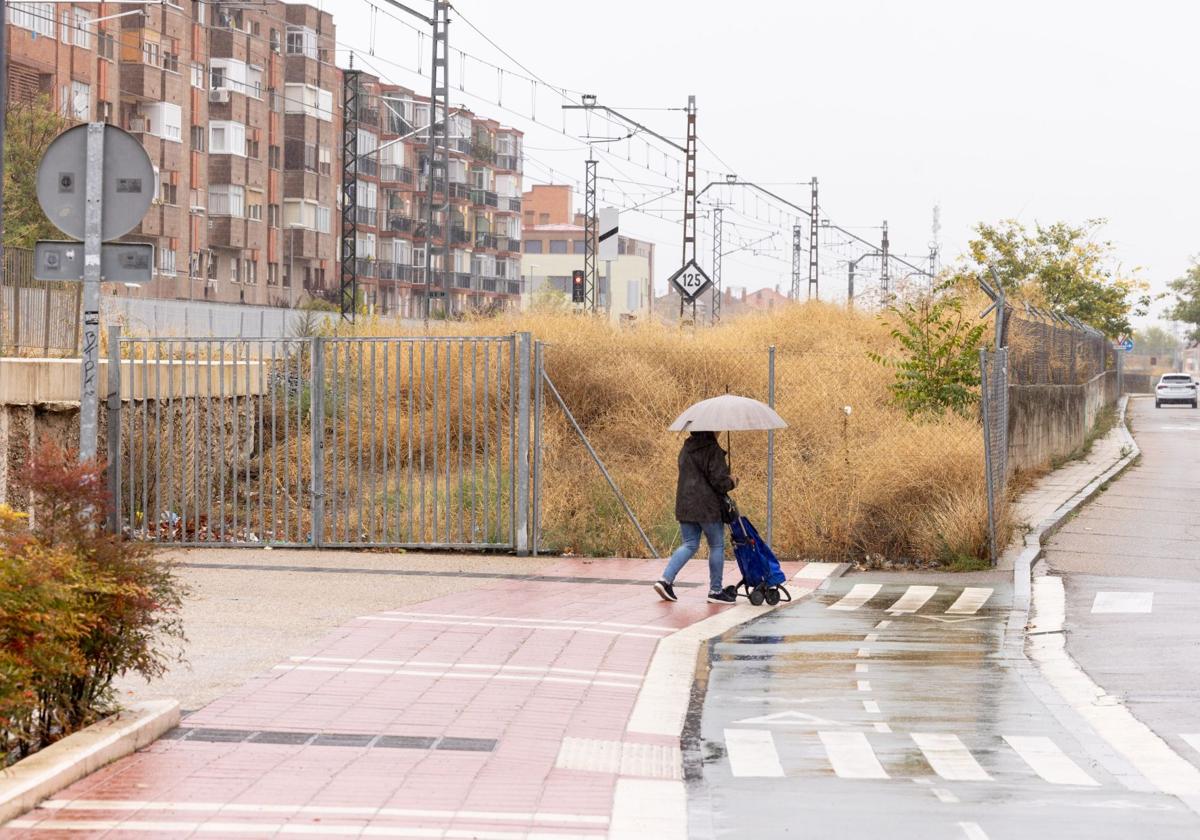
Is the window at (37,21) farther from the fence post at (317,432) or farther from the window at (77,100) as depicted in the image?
the fence post at (317,432)

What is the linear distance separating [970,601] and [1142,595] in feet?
4.78

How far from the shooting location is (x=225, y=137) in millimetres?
72000

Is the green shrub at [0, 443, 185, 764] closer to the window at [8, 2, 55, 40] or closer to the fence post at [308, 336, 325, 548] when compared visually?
the fence post at [308, 336, 325, 548]

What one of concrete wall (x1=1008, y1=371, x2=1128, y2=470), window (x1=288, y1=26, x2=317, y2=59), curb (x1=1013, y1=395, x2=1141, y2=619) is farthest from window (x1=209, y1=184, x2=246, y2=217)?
curb (x1=1013, y1=395, x2=1141, y2=619)

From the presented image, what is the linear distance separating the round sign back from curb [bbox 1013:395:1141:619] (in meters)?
7.11

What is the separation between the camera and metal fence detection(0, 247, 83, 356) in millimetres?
18859

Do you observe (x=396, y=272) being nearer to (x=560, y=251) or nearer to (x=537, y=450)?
(x=560, y=251)

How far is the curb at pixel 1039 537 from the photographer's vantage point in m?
15.0

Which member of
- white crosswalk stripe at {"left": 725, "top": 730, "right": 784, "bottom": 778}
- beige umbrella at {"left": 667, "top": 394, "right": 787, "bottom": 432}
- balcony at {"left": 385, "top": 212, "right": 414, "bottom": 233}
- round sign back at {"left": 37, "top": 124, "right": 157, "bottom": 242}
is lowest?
white crosswalk stripe at {"left": 725, "top": 730, "right": 784, "bottom": 778}

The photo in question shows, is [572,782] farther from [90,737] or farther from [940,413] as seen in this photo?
[940,413]

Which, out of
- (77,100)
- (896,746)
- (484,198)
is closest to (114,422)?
(896,746)

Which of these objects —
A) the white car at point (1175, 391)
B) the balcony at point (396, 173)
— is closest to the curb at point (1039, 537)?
the white car at point (1175, 391)

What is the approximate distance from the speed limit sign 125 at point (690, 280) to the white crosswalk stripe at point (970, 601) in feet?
46.6

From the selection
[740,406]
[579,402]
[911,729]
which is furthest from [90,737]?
[579,402]
